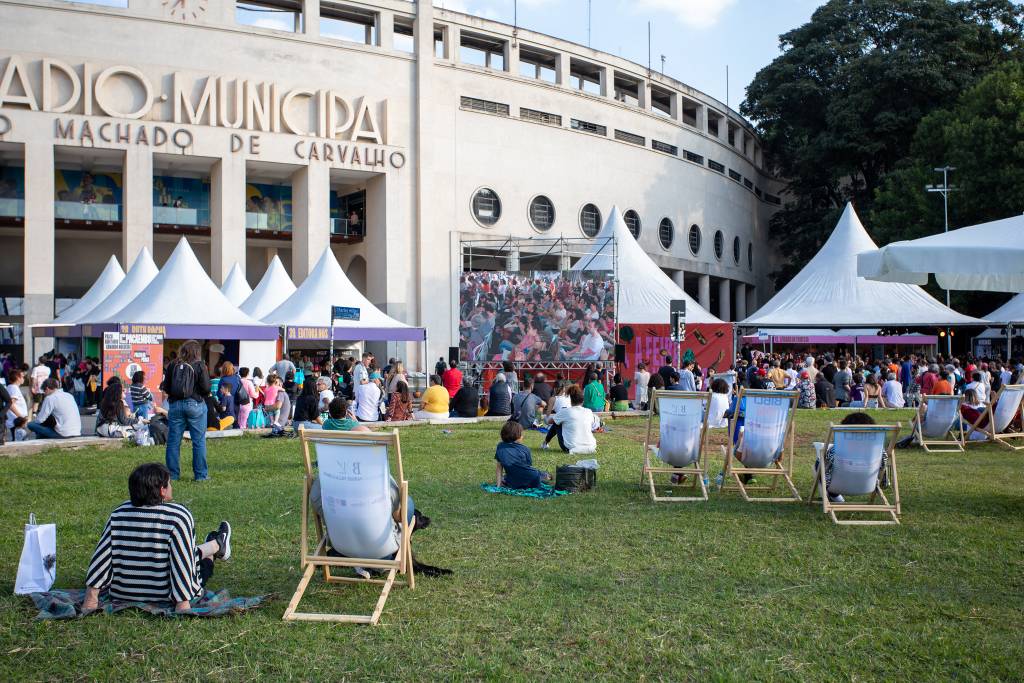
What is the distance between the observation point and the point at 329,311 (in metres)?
21.7

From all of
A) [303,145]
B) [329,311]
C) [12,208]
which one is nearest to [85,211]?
[12,208]

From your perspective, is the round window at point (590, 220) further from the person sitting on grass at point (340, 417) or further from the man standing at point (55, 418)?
the person sitting on grass at point (340, 417)

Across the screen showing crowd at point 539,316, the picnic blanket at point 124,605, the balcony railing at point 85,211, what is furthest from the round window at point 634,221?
the picnic blanket at point 124,605

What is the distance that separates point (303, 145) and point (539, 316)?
1437 centimetres

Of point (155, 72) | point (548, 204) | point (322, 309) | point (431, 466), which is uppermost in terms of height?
point (155, 72)

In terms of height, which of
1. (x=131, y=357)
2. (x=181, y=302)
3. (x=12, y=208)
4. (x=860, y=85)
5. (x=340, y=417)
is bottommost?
(x=340, y=417)

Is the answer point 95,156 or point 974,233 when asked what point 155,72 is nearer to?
point 95,156

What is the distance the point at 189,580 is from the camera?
16.2ft

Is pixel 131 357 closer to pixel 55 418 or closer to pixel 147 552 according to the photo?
pixel 55 418

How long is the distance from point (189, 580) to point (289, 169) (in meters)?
31.3

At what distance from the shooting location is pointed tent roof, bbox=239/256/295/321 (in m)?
25.0

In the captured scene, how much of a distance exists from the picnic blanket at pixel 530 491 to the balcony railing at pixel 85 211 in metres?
27.8

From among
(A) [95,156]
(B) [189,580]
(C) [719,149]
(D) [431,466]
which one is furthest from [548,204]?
(B) [189,580]

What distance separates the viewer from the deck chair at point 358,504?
16.5ft
